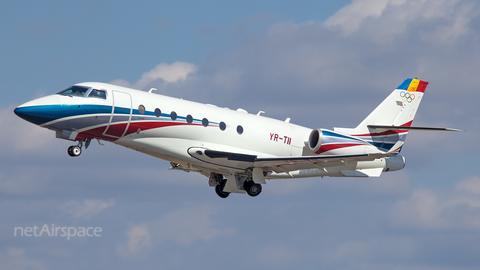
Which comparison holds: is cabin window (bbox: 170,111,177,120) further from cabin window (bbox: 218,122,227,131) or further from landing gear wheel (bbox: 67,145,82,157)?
landing gear wheel (bbox: 67,145,82,157)

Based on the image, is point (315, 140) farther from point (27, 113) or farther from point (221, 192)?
point (27, 113)

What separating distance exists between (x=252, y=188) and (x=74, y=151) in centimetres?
839

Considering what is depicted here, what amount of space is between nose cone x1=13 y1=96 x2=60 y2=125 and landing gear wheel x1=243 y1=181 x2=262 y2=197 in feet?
31.0

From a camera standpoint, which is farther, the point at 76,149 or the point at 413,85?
the point at 413,85

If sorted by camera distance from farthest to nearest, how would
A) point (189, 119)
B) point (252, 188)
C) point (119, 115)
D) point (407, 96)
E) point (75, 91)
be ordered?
point (407, 96) < point (252, 188) < point (189, 119) < point (119, 115) < point (75, 91)

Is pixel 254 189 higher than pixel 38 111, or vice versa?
pixel 254 189

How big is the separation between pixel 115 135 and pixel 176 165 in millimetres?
5398

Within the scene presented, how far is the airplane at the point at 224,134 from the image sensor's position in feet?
84.9

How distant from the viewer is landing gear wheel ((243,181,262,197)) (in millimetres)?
30328

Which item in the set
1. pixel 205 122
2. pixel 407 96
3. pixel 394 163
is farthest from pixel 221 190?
pixel 407 96

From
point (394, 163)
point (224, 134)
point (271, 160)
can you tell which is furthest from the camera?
point (394, 163)

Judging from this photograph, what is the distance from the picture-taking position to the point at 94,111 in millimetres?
25812

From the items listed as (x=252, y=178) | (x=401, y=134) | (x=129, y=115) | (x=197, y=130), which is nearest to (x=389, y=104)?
(x=401, y=134)

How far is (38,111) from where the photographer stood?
82.3 feet
